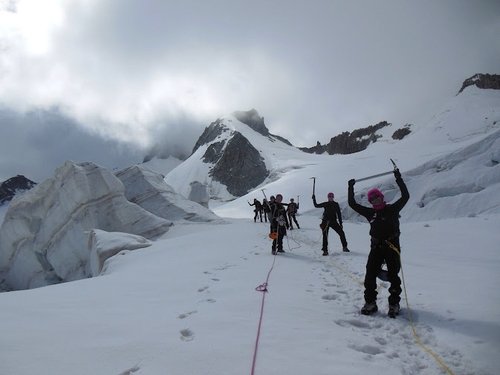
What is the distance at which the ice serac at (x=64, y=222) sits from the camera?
2672 centimetres

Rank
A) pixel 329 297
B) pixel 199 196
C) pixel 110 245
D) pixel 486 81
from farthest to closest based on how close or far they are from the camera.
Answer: pixel 486 81, pixel 199 196, pixel 110 245, pixel 329 297

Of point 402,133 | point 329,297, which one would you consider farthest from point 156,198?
point 402,133

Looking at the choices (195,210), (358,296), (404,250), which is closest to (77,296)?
(358,296)

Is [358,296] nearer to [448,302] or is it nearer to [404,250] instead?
[448,302]

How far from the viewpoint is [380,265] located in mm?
5930

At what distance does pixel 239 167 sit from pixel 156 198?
119302mm

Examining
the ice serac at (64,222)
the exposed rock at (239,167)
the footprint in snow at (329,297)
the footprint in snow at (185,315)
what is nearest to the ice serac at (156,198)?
the ice serac at (64,222)

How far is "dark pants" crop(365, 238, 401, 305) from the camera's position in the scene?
5648mm

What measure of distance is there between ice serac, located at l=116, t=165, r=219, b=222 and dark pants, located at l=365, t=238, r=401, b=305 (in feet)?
87.2

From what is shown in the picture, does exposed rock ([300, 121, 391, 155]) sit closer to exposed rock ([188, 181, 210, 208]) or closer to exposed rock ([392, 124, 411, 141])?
exposed rock ([392, 124, 411, 141])

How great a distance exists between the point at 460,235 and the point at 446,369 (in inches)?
411

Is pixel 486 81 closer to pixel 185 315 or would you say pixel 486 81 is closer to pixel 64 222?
pixel 64 222

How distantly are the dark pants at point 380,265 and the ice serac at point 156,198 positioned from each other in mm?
26593

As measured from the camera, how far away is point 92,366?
3.69m
